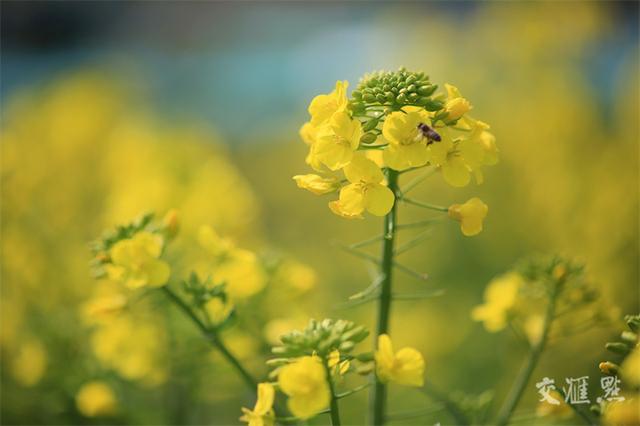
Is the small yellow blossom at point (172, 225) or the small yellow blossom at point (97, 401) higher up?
the small yellow blossom at point (172, 225)

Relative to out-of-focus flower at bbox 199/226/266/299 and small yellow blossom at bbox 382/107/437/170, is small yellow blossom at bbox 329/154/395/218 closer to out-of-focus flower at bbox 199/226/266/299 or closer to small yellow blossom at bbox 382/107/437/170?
small yellow blossom at bbox 382/107/437/170

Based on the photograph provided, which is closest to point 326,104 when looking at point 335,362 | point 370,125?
point 370,125

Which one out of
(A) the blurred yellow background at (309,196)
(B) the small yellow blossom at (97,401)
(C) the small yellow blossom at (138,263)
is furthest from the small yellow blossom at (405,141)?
(B) the small yellow blossom at (97,401)

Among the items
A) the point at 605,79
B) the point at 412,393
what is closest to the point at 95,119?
the point at 412,393

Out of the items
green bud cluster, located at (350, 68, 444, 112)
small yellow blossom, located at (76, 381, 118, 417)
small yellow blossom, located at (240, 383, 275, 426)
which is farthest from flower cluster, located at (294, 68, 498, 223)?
small yellow blossom, located at (76, 381, 118, 417)

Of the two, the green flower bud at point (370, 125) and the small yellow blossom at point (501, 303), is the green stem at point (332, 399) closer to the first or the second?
the green flower bud at point (370, 125)
